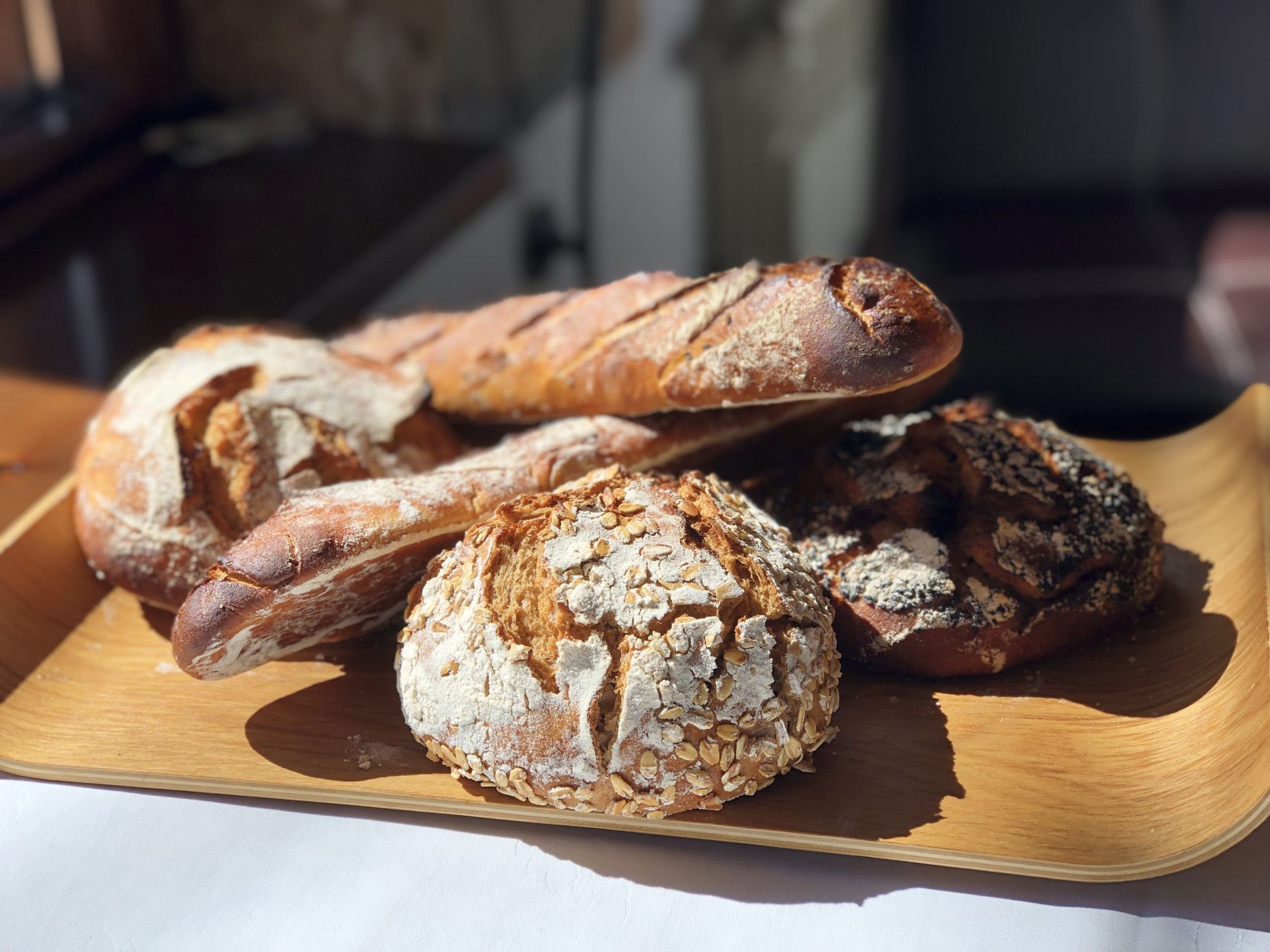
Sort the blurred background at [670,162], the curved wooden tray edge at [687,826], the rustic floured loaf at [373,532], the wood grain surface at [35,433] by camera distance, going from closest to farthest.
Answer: the curved wooden tray edge at [687,826] → the rustic floured loaf at [373,532] → the wood grain surface at [35,433] → the blurred background at [670,162]

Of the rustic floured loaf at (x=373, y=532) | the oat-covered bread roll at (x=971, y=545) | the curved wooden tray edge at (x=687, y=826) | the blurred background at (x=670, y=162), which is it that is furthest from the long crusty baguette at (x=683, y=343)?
the blurred background at (x=670, y=162)

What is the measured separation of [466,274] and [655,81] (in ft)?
2.67

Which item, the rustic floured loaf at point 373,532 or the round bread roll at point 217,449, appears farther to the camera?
the round bread roll at point 217,449

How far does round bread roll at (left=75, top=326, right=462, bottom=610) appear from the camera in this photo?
51.4 inches

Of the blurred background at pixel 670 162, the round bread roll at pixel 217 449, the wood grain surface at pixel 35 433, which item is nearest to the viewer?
the round bread roll at pixel 217 449

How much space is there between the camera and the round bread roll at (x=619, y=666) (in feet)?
3.30

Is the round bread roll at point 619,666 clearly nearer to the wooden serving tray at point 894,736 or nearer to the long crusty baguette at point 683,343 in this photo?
the wooden serving tray at point 894,736

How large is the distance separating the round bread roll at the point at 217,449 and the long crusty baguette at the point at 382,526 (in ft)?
0.35

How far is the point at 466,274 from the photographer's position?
329cm

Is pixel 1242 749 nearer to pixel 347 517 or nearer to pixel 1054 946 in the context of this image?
pixel 1054 946

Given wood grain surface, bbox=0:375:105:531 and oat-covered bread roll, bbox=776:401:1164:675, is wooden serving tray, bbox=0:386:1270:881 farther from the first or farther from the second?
wood grain surface, bbox=0:375:105:531

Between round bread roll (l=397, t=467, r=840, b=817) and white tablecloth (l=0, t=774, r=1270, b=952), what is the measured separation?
2.5 inches

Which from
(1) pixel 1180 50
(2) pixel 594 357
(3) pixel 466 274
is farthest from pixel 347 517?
(1) pixel 1180 50

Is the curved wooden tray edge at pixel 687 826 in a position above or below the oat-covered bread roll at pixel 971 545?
below
